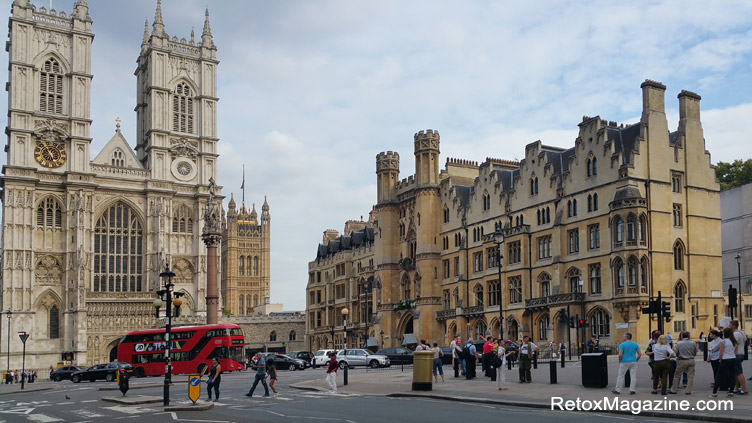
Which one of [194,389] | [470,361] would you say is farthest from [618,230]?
[194,389]

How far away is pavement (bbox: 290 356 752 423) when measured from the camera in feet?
61.9

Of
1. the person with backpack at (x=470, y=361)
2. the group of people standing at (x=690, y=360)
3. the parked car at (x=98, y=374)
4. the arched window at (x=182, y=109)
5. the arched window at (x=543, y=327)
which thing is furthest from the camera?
the arched window at (x=182, y=109)

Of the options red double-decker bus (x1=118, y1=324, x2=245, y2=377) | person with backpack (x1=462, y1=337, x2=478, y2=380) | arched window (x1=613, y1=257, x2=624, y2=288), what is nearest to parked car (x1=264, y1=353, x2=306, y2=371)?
red double-decker bus (x1=118, y1=324, x2=245, y2=377)

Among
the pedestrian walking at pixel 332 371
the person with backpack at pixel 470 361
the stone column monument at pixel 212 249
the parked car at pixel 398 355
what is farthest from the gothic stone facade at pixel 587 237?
the pedestrian walking at pixel 332 371

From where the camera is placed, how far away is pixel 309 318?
340 ft

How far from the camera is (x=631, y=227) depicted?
51.7 meters

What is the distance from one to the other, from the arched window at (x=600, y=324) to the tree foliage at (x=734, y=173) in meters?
27.2

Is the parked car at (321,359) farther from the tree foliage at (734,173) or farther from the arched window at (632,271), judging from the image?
the tree foliage at (734,173)

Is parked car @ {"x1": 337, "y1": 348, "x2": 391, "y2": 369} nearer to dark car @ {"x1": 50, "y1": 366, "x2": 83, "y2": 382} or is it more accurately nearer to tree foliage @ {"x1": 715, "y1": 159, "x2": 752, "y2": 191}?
dark car @ {"x1": 50, "y1": 366, "x2": 83, "y2": 382}

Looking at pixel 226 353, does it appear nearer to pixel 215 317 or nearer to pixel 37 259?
pixel 215 317

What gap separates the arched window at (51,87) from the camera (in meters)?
87.0

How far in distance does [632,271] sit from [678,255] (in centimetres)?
433

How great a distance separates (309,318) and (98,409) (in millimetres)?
77501

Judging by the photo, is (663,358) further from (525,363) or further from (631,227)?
(631,227)
